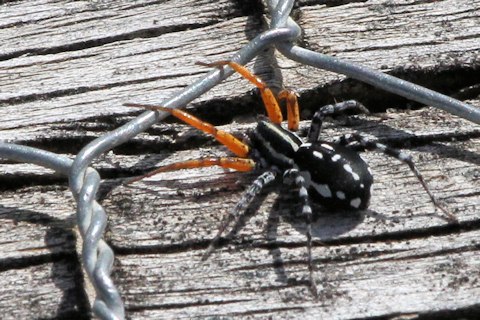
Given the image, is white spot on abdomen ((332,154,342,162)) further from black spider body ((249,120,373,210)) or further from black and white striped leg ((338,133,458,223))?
black and white striped leg ((338,133,458,223))

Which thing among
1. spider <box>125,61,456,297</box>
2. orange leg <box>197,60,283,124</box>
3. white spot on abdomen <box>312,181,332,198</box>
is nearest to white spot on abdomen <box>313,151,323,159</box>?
spider <box>125,61,456,297</box>

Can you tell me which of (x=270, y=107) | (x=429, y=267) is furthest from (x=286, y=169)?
(x=429, y=267)

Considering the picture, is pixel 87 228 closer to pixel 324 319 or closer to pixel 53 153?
pixel 53 153

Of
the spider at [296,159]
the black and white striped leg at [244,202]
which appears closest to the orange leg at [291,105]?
the spider at [296,159]

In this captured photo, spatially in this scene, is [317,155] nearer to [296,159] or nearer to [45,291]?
[296,159]

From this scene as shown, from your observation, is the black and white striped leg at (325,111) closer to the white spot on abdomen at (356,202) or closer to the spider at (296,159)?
the spider at (296,159)

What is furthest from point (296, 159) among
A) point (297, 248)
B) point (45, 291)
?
point (45, 291)

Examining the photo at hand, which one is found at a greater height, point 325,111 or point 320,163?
point 325,111

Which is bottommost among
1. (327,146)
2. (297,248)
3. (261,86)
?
(297,248)
